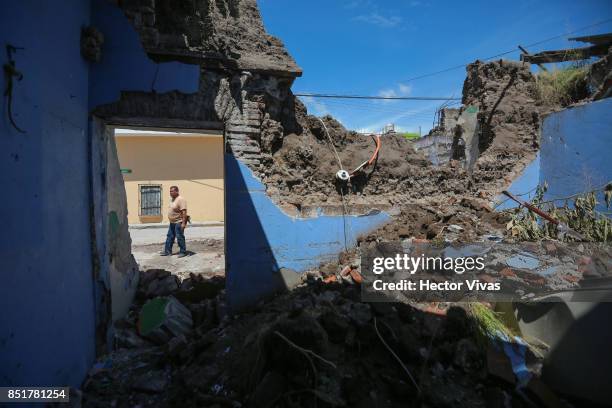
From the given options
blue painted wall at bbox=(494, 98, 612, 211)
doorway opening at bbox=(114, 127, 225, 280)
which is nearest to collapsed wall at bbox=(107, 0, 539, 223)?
blue painted wall at bbox=(494, 98, 612, 211)

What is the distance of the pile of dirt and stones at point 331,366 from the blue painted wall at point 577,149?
4148 millimetres

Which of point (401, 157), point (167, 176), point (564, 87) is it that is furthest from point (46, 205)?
point (167, 176)


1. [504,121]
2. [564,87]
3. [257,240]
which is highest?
[564,87]

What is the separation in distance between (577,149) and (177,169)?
44.0 ft

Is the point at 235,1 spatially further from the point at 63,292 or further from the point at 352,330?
the point at 352,330

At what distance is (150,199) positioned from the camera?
1335 centimetres

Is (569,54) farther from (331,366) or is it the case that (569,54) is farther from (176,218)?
(176,218)

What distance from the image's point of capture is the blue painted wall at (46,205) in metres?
1.83

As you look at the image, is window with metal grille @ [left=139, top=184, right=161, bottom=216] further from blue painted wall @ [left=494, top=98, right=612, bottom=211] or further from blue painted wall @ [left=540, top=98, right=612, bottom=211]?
blue painted wall @ [left=540, top=98, right=612, bottom=211]

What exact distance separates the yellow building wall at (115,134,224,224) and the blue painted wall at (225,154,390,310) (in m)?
10.5

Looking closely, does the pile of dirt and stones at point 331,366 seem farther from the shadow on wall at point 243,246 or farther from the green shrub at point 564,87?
the green shrub at point 564,87

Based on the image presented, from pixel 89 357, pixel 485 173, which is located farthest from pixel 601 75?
pixel 89 357

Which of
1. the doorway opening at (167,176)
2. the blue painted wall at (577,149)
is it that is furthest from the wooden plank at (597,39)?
the doorway opening at (167,176)

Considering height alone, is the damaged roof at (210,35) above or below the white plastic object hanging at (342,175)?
above
